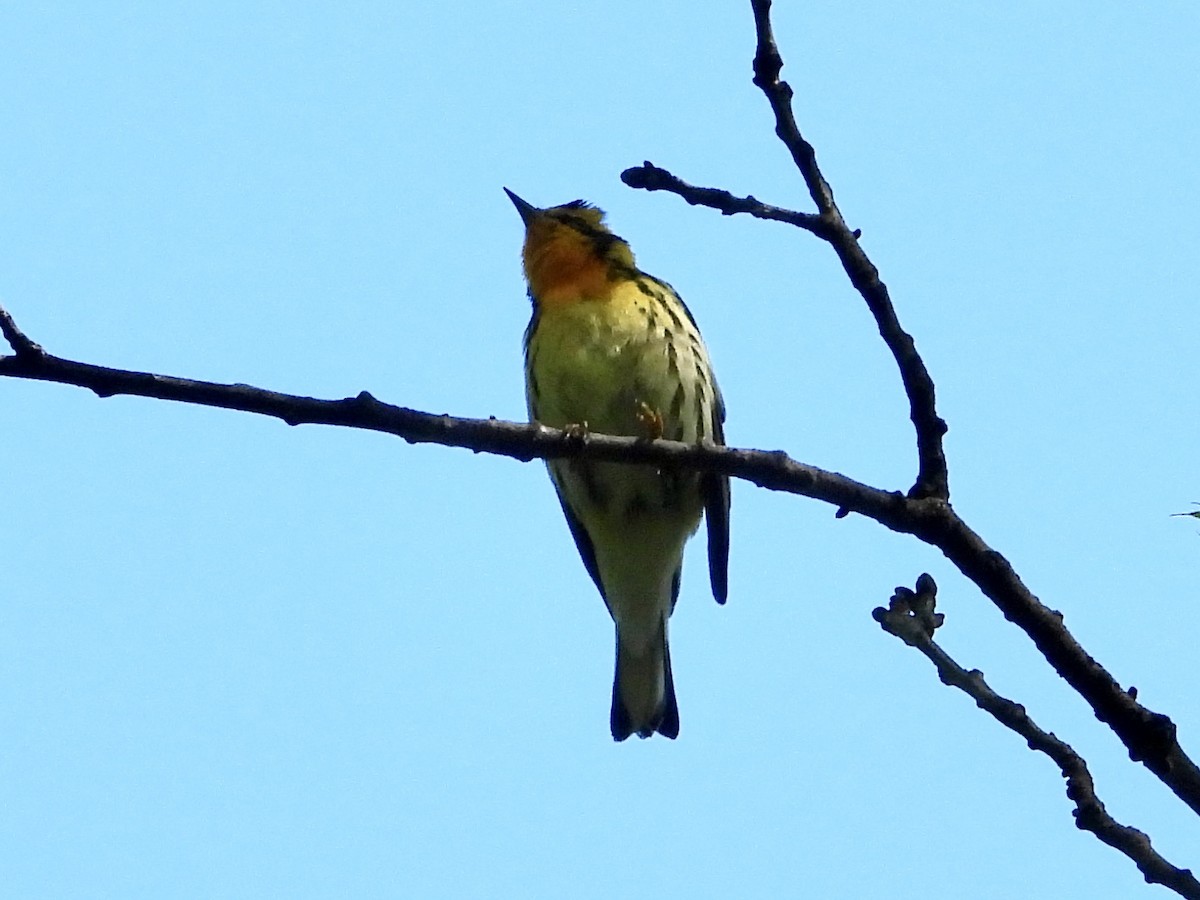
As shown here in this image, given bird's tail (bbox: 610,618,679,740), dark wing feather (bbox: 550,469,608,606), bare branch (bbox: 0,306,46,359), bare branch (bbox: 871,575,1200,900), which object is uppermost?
dark wing feather (bbox: 550,469,608,606)

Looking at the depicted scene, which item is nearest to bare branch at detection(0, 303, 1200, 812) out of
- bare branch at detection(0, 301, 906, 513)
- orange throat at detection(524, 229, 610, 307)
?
bare branch at detection(0, 301, 906, 513)

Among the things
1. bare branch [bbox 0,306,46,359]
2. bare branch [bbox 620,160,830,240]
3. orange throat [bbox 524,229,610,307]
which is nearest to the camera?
bare branch [bbox 0,306,46,359]

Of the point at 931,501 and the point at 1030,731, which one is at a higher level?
the point at 931,501

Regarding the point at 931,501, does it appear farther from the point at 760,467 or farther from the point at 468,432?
the point at 468,432

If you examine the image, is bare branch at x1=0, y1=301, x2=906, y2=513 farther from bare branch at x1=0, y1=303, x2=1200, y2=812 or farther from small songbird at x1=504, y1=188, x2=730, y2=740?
small songbird at x1=504, y1=188, x2=730, y2=740

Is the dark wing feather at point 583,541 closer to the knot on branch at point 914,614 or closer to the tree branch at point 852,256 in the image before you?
the tree branch at point 852,256

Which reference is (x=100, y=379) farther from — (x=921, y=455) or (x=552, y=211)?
(x=552, y=211)

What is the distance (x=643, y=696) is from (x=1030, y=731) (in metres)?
4.41

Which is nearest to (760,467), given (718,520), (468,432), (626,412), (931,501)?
→ (931,501)

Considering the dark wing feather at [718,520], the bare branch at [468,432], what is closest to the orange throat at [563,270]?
the dark wing feather at [718,520]

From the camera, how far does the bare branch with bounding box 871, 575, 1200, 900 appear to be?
253 cm

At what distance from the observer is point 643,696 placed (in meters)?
7.14

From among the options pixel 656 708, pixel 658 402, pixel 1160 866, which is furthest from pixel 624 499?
pixel 1160 866

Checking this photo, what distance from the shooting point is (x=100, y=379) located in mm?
2961
